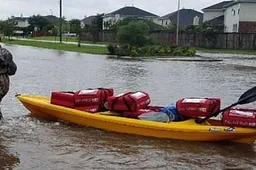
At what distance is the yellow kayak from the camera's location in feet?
28.5

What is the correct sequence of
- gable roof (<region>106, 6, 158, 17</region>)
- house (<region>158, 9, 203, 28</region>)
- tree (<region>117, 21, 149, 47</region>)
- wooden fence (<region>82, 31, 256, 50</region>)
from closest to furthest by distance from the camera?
tree (<region>117, 21, 149, 47</region>) < wooden fence (<region>82, 31, 256, 50</region>) < gable roof (<region>106, 6, 158, 17</region>) < house (<region>158, 9, 203, 28</region>)

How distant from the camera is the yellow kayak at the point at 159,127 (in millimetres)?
8672

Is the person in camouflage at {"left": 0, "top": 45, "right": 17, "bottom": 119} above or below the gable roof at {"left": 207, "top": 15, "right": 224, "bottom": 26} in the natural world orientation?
below

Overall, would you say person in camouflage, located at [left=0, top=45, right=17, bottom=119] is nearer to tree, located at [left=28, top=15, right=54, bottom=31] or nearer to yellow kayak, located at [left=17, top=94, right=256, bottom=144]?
yellow kayak, located at [left=17, top=94, right=256, bottom=144]

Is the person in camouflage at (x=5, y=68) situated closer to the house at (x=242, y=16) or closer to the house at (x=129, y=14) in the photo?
the house at (x=242, y=16)

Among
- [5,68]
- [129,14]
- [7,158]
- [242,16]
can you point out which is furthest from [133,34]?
[129,14]

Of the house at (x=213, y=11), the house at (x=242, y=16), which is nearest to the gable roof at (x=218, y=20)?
the house at (x=213, y=11)

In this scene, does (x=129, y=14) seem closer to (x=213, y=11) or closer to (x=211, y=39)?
(x=213, y=11)

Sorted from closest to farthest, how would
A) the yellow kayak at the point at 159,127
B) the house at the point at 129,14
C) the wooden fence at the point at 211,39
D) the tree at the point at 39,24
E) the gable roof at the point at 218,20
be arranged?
1. the yellow kayak at the point at 159,127
2. the wooden fence at the point at 211,39
3. the gable roof at the point at 218,20
4. the house at the point at 129,14
5. the tree at the point at 39,24

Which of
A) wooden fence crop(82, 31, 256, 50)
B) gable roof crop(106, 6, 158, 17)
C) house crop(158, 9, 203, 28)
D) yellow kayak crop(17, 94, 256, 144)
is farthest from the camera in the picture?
house crop(158, 9, 203, 28)

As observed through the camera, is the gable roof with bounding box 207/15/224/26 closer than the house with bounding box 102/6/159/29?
Yes

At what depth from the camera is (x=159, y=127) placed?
9.02m

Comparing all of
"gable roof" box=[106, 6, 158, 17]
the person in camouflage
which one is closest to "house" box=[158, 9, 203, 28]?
"gable roof" box=[106, 6, 158, 17]

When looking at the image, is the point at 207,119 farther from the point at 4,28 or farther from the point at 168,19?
the point at 168,19
